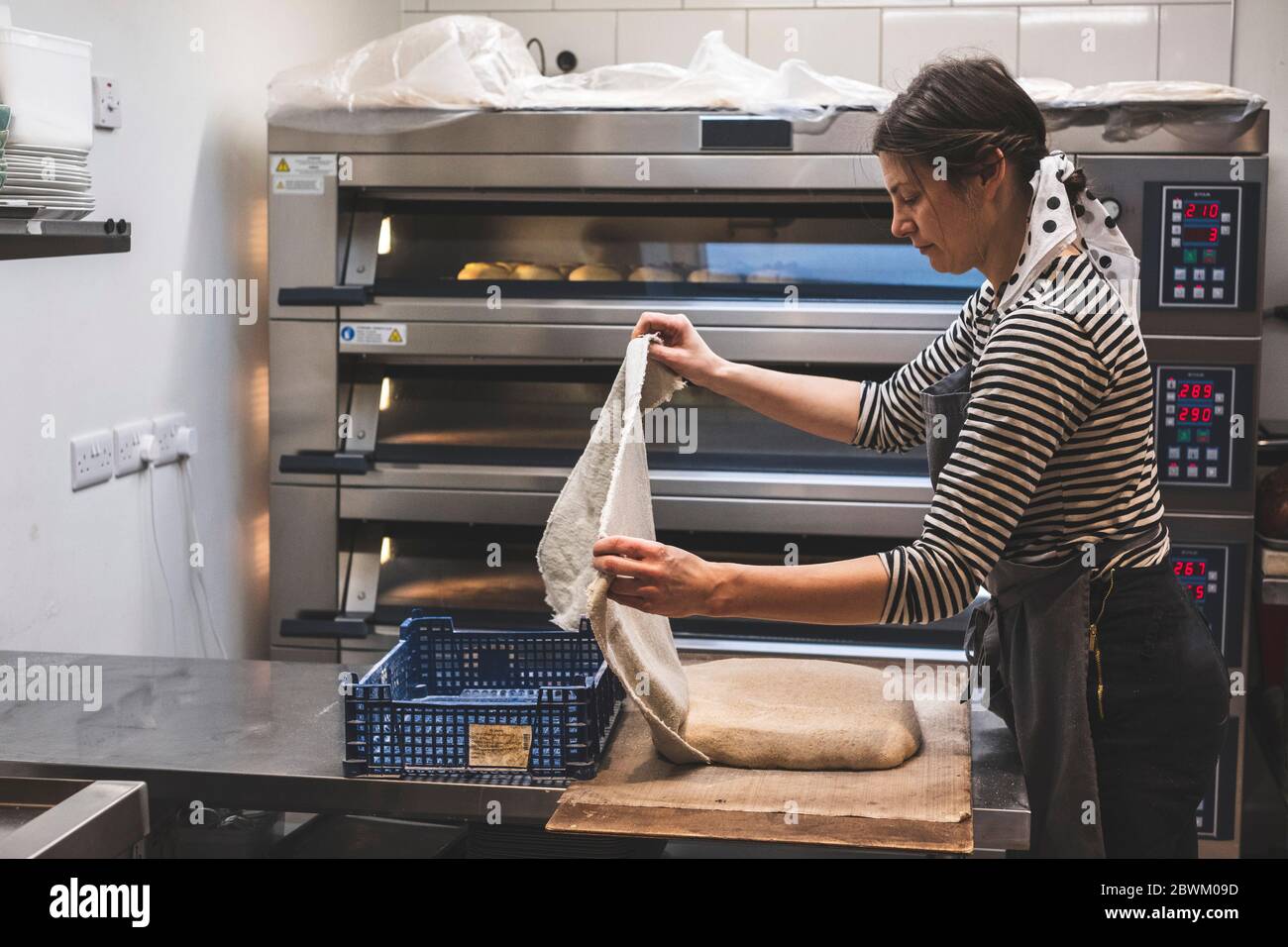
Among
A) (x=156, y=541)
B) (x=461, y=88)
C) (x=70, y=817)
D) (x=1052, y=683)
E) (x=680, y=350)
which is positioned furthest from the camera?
(x=461, y=88)

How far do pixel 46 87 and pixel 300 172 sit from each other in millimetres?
1092

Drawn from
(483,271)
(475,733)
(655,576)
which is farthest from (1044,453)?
(483,271)

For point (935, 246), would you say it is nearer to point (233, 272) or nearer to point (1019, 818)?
point (1019, 818)

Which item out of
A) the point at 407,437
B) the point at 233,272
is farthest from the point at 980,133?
the point at 233,272

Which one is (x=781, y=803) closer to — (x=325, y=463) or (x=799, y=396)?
(x=799, y=396)

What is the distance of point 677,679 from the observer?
166 centimetres

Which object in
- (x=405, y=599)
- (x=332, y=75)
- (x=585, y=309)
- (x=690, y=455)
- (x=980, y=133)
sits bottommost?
(x=405, y=599)

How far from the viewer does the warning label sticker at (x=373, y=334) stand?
2756 mm

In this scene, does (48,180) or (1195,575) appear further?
(1195,575)

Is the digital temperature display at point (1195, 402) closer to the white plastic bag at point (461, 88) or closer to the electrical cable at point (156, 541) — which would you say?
the white plastic bag at point (461, 88)

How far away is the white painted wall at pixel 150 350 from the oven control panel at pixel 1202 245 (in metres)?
1.89

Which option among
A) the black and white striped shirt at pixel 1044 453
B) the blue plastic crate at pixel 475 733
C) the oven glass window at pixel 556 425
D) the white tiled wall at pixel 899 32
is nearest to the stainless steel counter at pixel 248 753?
the blue plastic crate at pixel 475 733
